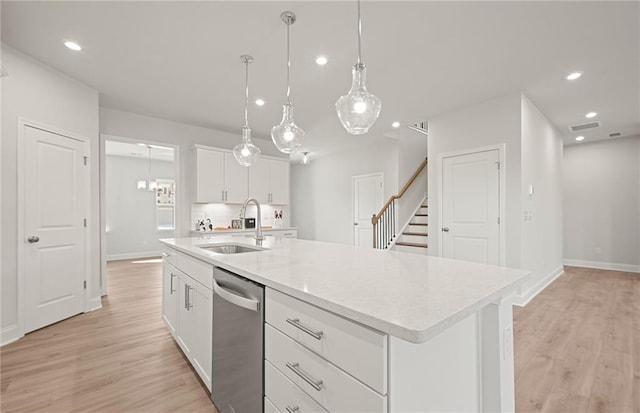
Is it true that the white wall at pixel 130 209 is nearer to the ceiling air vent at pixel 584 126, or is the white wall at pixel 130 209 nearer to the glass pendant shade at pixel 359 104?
the glass pendant shade at pixel 359 104

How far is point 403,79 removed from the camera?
10.9 feet

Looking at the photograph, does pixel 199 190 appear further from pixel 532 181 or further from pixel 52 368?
pixel 532 181

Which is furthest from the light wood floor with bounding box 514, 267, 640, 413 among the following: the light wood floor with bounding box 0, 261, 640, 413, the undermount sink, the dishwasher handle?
the undermount sink

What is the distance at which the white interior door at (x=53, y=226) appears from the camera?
2.89m

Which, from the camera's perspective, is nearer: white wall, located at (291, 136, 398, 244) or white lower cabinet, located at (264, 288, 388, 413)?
white lower cabinet, located at (264, 288, 388, 413)

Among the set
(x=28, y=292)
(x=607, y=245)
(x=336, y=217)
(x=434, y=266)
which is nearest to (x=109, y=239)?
(x=28, y=292)

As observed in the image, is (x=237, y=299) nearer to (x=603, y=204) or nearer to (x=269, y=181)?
(x=269, y=181)

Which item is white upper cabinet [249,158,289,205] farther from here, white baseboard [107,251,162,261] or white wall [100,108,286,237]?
white baseboard [107,251,162,261]

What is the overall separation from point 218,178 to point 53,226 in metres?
2.31

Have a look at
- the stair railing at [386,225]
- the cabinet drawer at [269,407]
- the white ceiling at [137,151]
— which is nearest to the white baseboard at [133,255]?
the white ceiling at [137,151]

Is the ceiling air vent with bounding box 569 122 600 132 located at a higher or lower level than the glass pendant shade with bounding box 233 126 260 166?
higher

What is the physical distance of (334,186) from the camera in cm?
754

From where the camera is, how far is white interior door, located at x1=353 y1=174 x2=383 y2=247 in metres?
6.52

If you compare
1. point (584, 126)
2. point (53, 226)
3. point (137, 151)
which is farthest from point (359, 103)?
point (137, 151)
